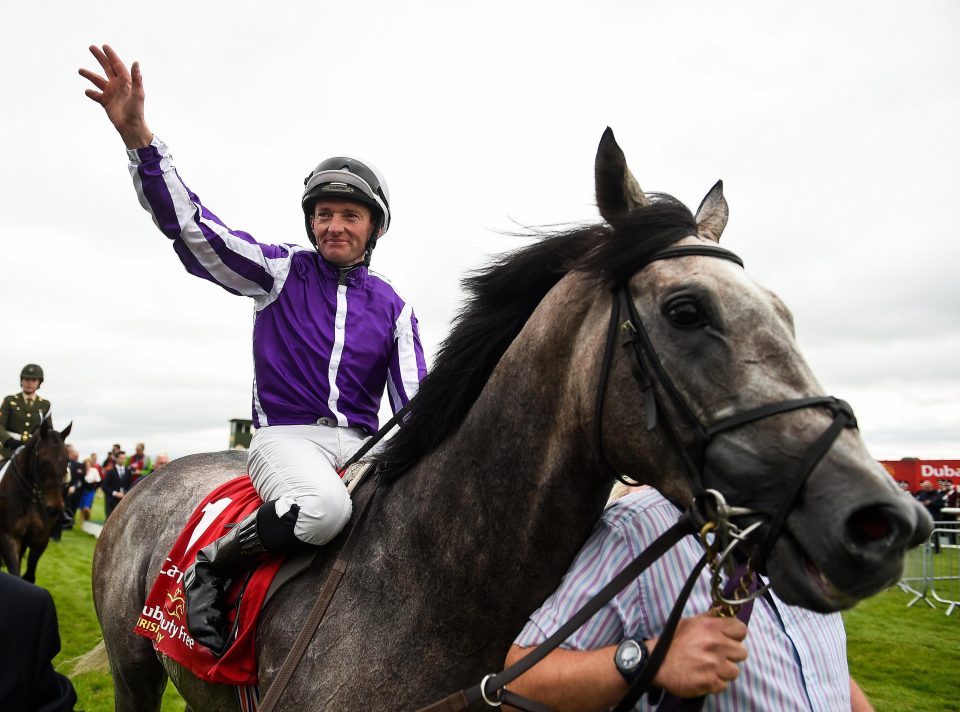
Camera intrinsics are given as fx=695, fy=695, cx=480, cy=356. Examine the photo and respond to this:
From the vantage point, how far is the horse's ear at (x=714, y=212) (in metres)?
2.61

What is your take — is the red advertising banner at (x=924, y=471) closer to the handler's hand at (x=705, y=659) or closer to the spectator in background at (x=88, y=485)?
the spectator in background at (x=88, y=485)

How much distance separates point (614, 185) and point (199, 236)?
1891 millimetres

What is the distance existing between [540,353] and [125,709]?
3.67 m

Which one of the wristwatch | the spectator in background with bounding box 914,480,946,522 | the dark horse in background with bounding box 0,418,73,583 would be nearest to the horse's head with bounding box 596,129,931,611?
the wristwatch

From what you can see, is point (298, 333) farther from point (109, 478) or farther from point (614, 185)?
point (109, 478)

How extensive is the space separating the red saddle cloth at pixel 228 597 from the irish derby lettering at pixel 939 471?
32.8 m

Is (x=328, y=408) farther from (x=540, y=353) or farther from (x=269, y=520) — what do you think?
(x=540, y=353)

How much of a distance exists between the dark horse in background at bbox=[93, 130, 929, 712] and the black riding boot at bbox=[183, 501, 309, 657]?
0.66 ft

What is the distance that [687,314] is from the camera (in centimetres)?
194

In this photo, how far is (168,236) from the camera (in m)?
A: 3.13

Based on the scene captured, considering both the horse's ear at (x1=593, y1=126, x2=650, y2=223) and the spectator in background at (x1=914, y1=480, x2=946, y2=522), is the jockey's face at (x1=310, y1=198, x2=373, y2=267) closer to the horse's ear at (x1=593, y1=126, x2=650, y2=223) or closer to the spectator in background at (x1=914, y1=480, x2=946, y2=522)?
the horse's ear at (x1=593, y1=126, x2=650, y2=223)

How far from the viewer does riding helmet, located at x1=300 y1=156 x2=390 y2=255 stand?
3.61m

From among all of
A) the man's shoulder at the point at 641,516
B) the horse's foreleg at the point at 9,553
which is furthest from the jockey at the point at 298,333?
the horse's foreleg at the point at 9,553

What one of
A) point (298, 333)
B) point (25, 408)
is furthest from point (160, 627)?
point (25, 408)
